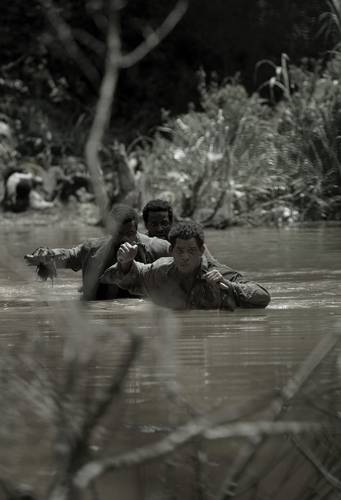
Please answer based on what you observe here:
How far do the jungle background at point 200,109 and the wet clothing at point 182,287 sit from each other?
8496mm

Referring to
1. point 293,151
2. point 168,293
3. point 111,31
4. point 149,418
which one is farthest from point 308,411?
point 293,151

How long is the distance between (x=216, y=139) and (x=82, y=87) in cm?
891

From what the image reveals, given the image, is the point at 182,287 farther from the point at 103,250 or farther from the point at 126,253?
the point at 103,250

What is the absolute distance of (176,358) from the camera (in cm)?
725

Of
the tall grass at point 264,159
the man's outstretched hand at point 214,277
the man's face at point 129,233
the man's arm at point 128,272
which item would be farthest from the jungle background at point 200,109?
the man's outstretched hand at point 214,277

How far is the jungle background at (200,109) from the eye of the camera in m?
20.0

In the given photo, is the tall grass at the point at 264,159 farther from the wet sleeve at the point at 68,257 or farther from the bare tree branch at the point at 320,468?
the bare tree branch at the point at 320,468

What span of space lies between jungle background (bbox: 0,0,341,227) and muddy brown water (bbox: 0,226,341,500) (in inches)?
186

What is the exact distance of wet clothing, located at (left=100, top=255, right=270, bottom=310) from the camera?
31.3 ft

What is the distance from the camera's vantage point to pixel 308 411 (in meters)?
4.76

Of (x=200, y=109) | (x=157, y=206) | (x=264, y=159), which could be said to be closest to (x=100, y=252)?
(x=157, y=206)

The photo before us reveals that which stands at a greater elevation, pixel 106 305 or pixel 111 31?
pixel 111 31

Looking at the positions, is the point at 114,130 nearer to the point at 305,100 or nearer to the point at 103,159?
the point at 103,159

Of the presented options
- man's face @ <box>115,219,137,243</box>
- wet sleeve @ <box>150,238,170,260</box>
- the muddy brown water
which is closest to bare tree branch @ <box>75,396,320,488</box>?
the muddy brown water
